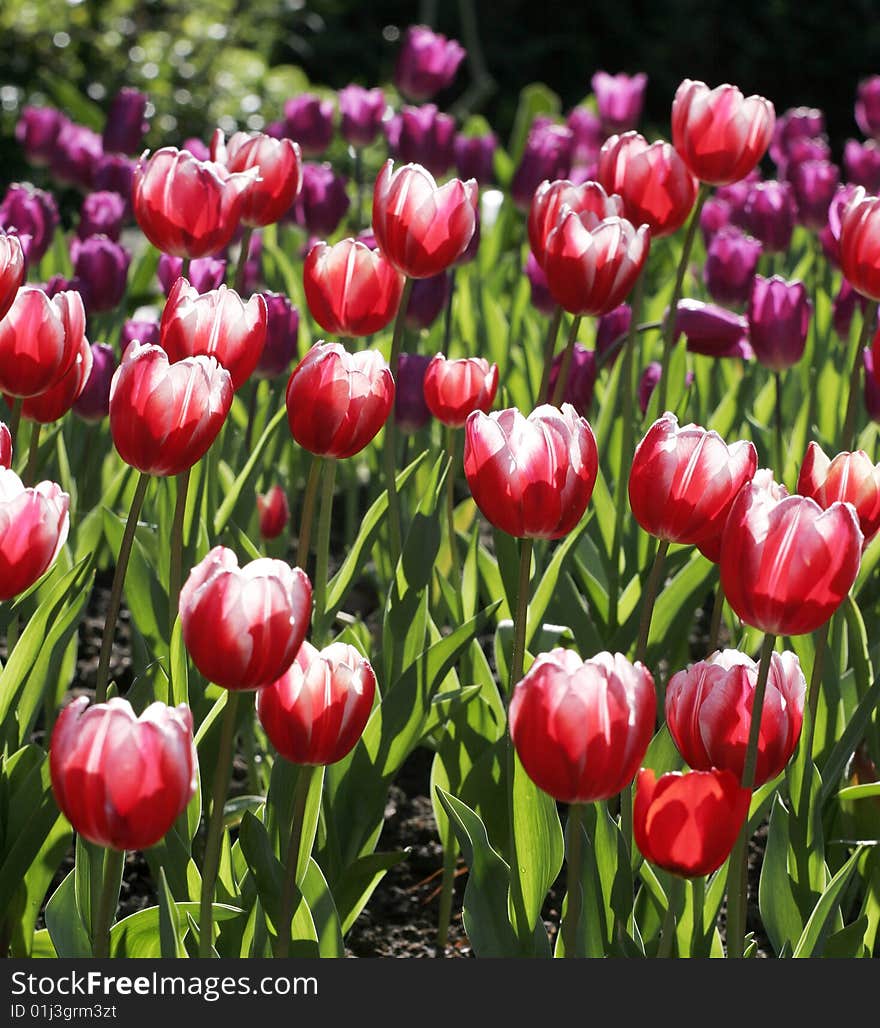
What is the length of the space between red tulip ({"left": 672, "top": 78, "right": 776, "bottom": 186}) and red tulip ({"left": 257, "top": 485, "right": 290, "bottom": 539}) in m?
0.83

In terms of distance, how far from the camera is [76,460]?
2.51 m

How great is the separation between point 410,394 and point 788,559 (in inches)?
50.5

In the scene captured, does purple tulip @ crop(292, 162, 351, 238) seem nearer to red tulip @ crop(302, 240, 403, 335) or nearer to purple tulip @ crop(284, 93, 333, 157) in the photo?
purple tulip @ crop(284, 93, 333, 157)

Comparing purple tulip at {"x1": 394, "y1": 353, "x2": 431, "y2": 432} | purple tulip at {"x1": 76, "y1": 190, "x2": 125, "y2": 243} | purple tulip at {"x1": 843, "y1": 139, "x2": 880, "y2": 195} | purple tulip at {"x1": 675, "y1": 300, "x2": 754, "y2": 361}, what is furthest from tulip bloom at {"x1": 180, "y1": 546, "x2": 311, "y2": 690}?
A: purple tulip at {"x1": 843, "y1": 139, "x2": 880, "y2": 195}

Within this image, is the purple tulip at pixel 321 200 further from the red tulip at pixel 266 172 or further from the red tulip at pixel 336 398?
the red tulip at pixel 336 398

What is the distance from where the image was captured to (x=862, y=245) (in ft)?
5.64

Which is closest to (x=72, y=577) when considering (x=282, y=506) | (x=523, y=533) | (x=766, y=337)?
(x=523, y=533)

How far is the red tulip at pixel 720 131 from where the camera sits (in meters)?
1.89

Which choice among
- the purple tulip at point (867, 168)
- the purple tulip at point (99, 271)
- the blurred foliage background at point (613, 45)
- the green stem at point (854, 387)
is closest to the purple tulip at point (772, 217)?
the purple tulip at point (867, 168)

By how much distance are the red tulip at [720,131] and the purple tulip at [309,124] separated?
1.70m

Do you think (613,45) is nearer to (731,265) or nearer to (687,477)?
(731,265)

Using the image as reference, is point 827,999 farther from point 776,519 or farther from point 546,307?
point 546,307

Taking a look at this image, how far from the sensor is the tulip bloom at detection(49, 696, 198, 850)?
39.4 inches

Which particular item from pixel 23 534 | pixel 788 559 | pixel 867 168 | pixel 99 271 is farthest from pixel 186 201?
pixel 867 168
